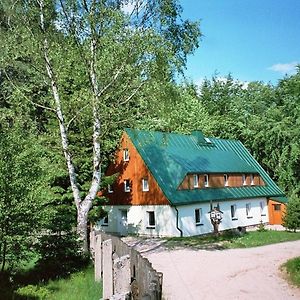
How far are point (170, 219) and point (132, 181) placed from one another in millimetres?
5159

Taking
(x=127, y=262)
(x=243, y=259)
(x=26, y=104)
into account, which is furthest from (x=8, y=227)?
(x=243, y=259)

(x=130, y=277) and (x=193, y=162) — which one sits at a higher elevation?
(x=193, y=162)

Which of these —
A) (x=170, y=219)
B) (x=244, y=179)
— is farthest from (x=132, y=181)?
(x=244, y=179)

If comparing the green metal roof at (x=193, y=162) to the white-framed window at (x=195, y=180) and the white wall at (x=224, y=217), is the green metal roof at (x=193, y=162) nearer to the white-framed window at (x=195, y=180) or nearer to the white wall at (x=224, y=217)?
the white-framed window at (x=195, y=180)

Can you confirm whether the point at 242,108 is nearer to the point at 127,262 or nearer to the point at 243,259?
the point at 243,259

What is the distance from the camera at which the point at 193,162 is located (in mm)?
34906

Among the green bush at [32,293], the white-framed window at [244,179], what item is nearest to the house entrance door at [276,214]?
the white-framed window at [244,179]

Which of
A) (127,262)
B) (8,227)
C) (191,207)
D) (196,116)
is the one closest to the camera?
(127,262)

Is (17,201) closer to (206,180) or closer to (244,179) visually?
(206,180)

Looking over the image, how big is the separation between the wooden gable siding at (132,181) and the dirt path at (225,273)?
9.78m

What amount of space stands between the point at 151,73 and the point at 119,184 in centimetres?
1898

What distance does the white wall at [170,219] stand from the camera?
31047mm

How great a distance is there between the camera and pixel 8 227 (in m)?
12.4

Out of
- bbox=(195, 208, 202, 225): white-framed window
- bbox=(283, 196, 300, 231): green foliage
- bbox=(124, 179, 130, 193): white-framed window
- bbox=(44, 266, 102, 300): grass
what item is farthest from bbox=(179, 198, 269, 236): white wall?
bbox=(44, 266, 102, 300): grass
